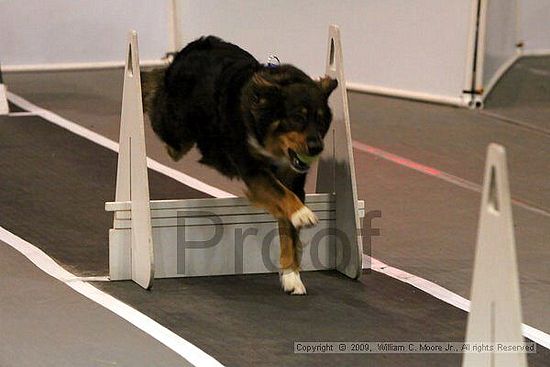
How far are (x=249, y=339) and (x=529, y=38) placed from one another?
586cm

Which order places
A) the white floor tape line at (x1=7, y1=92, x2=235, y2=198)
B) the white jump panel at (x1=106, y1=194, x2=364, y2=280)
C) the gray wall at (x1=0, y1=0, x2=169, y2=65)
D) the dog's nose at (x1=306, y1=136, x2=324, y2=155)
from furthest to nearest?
the gray wall at (x1=0, y1=0, x2=169, y2=65) → the white floor tape line at (x1=7, y1=92, x2=235, y2=198) → the white jump panel at (x1=106, y1=194, x2=364, y2=280) → the dog's nose at (x1=306, y1=136, x2=324, y2=155)

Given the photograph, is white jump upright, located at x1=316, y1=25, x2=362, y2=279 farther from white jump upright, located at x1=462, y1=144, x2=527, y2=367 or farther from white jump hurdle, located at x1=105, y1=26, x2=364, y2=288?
white jump upright, located at x1=462, y1=144, x2=527, y2=367

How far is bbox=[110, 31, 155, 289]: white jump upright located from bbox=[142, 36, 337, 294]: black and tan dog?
0.21 meters

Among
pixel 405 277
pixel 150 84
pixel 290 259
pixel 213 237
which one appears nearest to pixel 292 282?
pixel 290 259

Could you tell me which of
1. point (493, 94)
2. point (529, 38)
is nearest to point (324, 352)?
point (493, 94)

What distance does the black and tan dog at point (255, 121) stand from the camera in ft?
12.4

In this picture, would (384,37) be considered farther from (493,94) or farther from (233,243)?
(233,243)

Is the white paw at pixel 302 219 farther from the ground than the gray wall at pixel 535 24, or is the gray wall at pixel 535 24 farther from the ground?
the gray wall at pixel 535 24

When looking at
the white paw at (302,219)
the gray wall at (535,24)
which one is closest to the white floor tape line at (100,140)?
the white paw at (302,219)

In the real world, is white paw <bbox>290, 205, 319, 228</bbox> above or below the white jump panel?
above

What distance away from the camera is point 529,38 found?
28.6ft

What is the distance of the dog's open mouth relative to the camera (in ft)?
12.3

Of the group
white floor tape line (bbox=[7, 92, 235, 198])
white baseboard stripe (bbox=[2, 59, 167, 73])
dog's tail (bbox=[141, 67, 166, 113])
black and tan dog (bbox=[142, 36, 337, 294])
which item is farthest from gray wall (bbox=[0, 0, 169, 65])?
black and tan dog (bbox=[142, 36, 337, 294])

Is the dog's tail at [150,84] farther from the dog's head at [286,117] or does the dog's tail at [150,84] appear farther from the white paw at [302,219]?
the white paw at [302,219]
